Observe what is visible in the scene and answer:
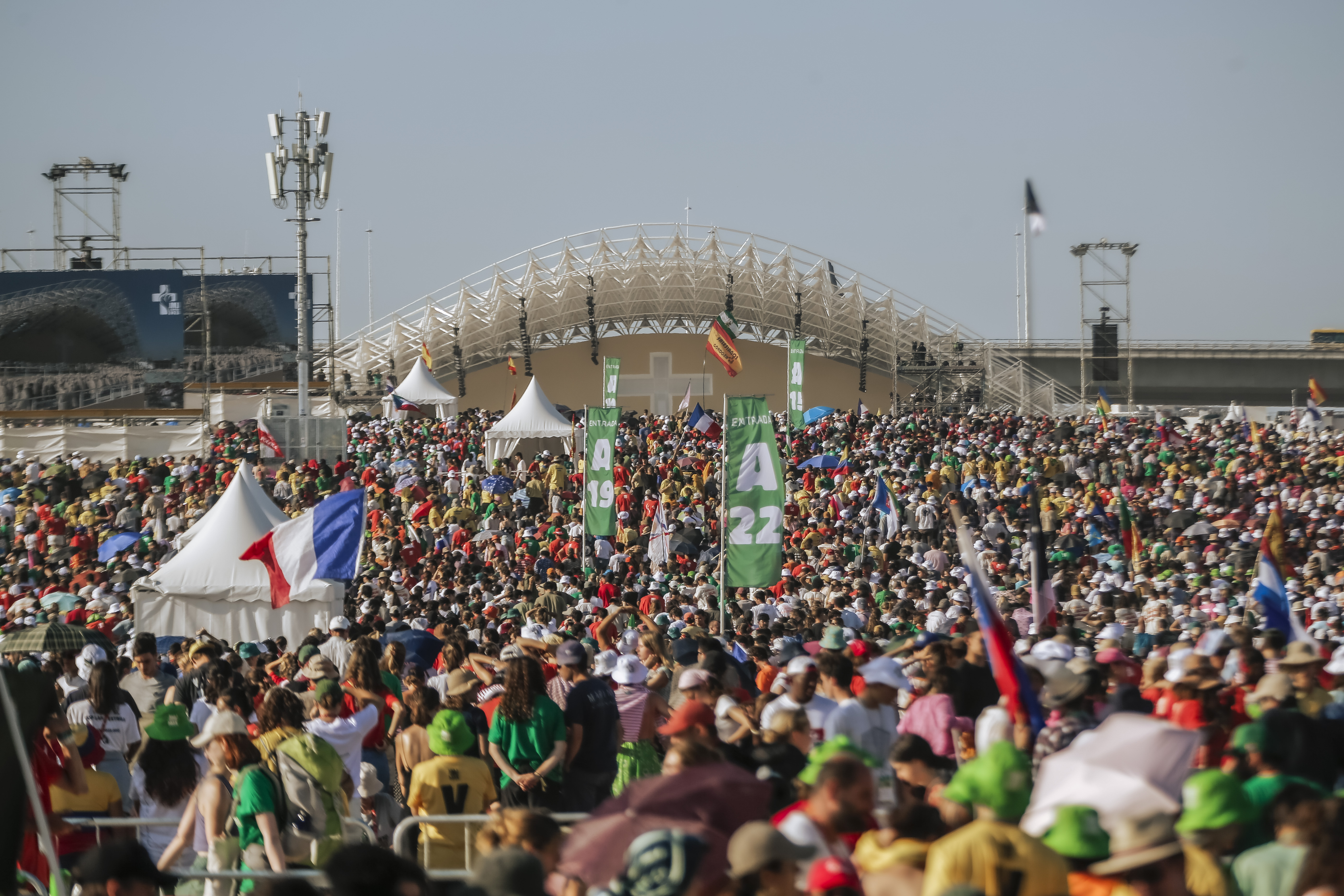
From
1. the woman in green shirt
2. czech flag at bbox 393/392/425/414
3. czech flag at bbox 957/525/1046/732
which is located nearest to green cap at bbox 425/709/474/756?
the woman in green shirt

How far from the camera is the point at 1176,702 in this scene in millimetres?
6602

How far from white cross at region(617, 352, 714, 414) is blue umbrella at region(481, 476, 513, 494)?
2467 centimetres

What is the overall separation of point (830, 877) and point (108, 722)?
5252 millimetres

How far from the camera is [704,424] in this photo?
30266 millimetres

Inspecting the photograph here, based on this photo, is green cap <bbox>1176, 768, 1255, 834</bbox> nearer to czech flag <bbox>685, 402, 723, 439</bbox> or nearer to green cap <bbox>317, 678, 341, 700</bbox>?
green cap <bbox>317, 678, 341, 700</bbox>

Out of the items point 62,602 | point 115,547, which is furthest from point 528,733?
point 115,547

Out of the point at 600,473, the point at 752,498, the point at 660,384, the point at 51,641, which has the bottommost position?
the point at 51,641

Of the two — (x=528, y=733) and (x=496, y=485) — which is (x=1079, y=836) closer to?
(x=528, y=733)

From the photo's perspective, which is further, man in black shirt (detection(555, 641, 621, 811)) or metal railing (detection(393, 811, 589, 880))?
man in black shirt (detection(555, 641, 621, 811))

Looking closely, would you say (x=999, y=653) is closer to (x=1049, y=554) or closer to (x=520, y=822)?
(x=520, y=822)

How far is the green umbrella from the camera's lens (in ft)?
36.2

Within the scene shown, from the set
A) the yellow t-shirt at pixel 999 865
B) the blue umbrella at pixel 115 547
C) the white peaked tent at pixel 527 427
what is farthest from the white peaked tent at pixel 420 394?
the yellow t-shirt at pixel 999 865

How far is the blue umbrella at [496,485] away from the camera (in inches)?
1006

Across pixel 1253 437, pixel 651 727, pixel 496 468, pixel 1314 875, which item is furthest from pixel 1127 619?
pixel 1253 437
